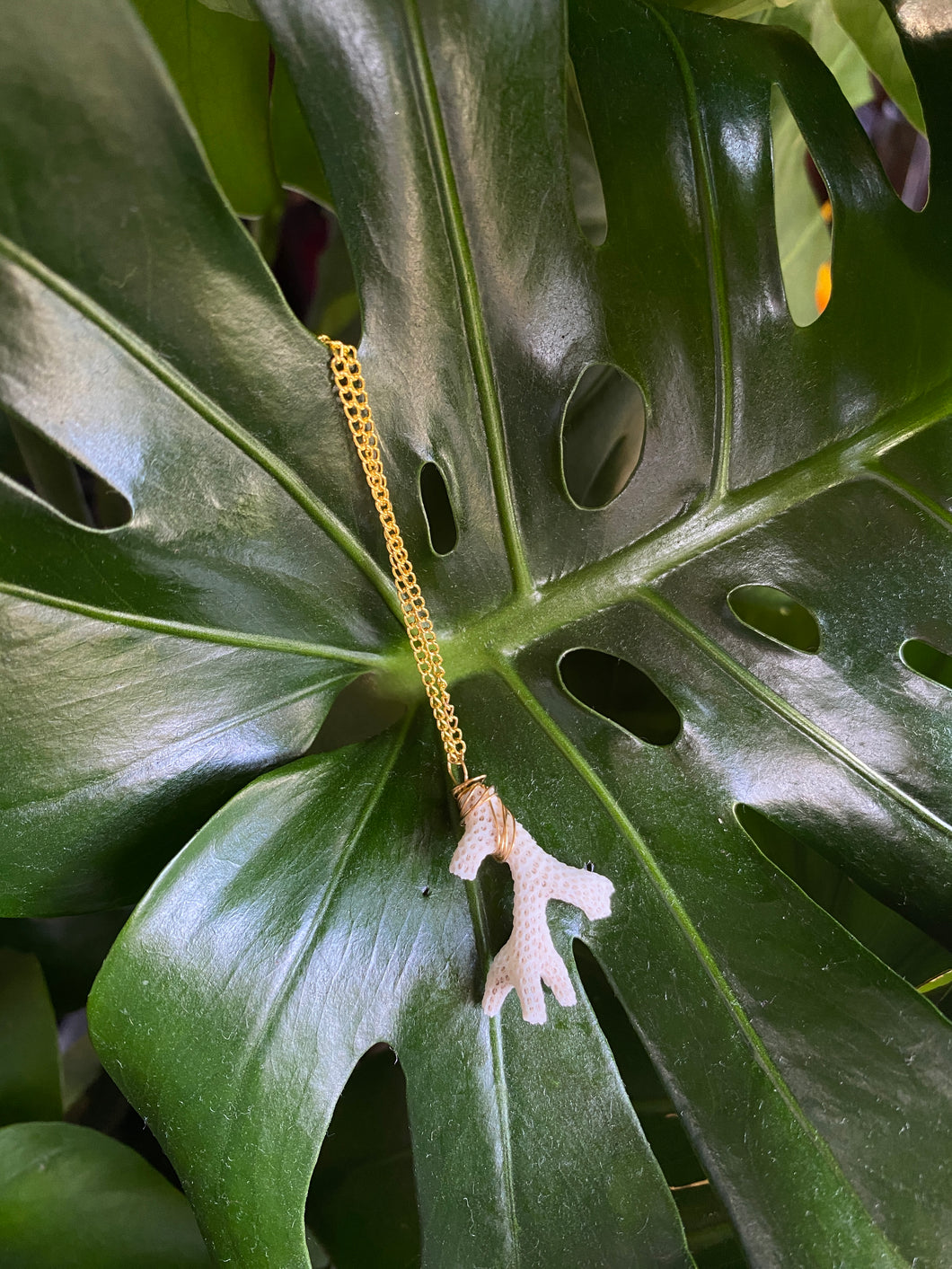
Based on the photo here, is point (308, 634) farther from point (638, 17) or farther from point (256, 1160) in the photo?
point (638, 17)

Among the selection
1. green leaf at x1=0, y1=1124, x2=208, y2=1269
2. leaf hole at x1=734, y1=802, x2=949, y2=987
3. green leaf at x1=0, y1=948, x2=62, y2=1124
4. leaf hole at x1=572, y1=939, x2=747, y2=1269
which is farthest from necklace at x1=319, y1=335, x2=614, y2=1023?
green leaf at x1=0, y1=948, x2=62, y2=1124

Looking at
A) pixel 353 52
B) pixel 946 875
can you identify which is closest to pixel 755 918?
pixel 946 875

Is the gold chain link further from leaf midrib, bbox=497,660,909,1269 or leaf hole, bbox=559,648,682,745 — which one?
leaf hole, bbox=559,648,682,745

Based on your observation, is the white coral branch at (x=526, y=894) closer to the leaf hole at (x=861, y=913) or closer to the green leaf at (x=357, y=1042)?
the green leaf at (x=357, y=1042)

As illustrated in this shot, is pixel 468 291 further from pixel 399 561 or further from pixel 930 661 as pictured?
pixel 930 661

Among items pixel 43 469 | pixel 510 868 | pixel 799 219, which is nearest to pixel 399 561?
pixel 510 868
